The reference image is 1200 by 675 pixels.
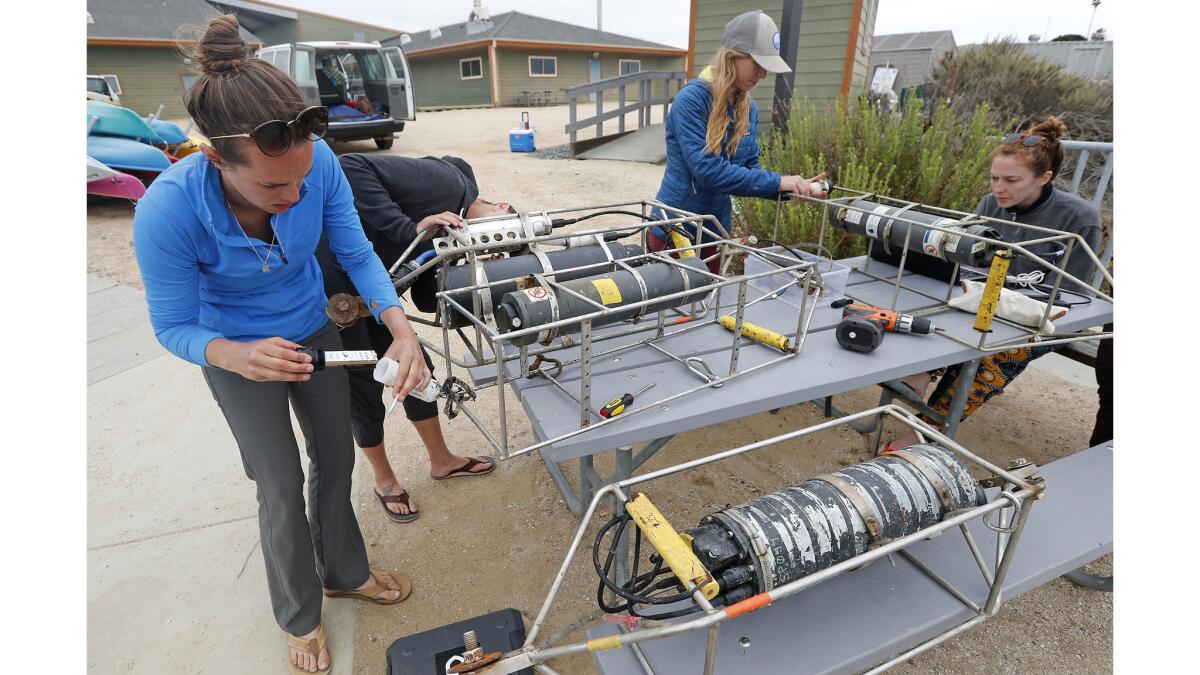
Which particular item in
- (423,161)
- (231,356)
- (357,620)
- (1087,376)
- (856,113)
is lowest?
(357,620)

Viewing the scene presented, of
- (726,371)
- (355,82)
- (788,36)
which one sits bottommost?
(726,371)

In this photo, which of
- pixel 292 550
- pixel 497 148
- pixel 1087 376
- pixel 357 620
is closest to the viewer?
pixel 292 550

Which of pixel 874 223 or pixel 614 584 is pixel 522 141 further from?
pixel 614 584

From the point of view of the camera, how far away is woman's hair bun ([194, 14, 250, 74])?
4.66 ft

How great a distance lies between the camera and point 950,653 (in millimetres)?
2297

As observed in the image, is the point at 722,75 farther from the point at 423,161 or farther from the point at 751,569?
the point at 751,569

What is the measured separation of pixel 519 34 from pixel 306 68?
1611 centimetres

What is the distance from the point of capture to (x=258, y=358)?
5.11ft

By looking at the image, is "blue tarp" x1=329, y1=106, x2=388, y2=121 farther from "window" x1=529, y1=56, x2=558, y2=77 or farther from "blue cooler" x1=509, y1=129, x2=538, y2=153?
"window" x1=529, y1=56, x2=558, y2=77

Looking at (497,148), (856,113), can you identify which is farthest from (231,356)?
(497,148)

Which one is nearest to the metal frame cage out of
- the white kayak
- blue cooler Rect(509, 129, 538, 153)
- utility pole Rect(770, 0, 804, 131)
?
utility pole Rect(770, 0, 804, 131)

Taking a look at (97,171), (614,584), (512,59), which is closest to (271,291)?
(614,584)

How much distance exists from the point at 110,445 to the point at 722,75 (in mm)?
4242

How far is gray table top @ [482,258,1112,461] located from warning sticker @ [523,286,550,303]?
360 mm
